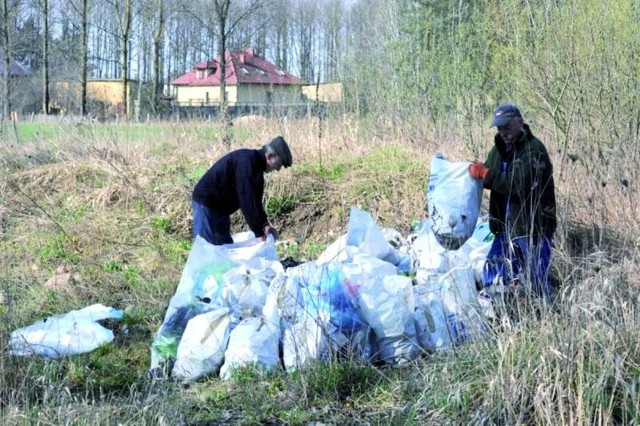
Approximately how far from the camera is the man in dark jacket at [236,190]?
17.5ft

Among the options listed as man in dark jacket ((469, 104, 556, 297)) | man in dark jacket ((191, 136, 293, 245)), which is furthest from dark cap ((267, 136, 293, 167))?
man in dark jacket ((469, 104, 556, 297))

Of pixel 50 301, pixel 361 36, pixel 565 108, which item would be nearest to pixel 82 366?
pixel 50 301

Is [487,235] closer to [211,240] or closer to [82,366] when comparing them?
[211,240]

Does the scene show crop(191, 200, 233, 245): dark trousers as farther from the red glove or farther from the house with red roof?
the house with red roof

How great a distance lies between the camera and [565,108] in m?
8.02

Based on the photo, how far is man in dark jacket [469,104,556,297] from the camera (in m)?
4.32

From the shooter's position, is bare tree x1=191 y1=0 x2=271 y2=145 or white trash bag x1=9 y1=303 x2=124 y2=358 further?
bare tree x1=191 y1=0 x2=271 y2=145

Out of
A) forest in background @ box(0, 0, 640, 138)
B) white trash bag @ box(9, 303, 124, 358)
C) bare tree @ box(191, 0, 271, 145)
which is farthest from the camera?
bare tree @ box(191, 0, 271, 145)

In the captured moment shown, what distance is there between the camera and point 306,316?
411 cm

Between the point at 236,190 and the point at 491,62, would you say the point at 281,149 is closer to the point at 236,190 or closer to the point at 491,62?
the point at 236,190

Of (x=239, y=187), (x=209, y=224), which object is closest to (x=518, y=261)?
(x=239, y=187)

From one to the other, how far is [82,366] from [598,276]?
10.1ft

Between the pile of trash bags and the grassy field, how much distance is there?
15 centimetres

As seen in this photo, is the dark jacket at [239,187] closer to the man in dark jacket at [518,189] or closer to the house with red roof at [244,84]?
the man in dark jacket at [518,189]
